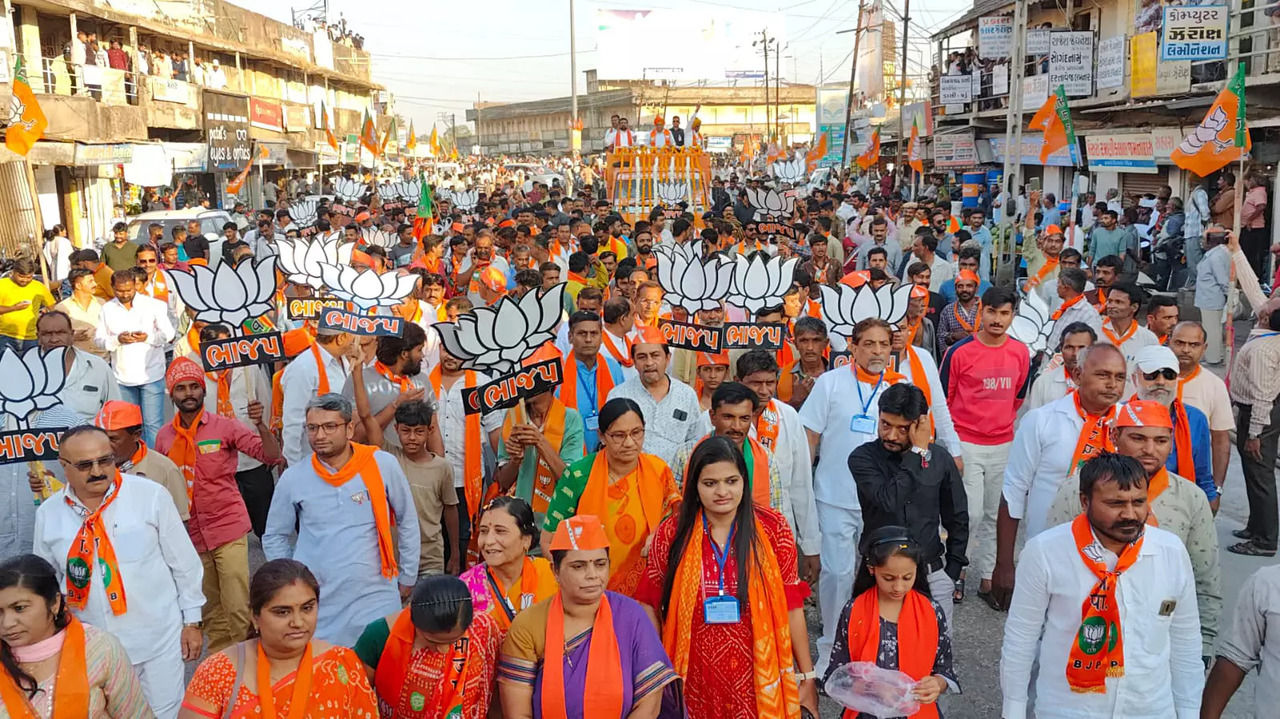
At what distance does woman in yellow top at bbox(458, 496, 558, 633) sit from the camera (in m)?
3.60

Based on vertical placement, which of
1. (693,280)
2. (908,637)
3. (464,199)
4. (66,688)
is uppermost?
(464,199)

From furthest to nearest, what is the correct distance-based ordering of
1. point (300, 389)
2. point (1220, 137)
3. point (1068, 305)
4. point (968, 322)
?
point (1220, 137) → point (968, 322) → point (1068, 305) → point (300, 389)

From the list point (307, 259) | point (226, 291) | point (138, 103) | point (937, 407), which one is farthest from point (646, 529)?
point (138, 103)

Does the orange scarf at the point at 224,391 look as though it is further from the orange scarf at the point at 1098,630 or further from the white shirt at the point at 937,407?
the orange scarf at the point at 1098,630

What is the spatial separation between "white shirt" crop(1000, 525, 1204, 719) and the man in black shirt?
90cm

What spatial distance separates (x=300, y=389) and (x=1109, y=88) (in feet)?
58.9

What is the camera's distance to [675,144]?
771 inches

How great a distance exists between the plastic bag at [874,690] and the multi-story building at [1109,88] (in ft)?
41.2

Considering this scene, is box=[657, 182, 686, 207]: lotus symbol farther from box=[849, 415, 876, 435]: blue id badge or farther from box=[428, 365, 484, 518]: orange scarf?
box=[849, 415, 876, 435]: blue id badge

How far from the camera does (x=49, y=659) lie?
3158 millimetres

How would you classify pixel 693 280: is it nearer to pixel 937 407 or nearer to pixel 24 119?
pixel 937 407

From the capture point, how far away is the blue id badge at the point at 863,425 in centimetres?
539

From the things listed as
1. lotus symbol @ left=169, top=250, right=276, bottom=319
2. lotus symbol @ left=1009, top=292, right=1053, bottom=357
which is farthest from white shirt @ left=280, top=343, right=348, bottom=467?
lotus symbol @ left=1009, top=292, right=1053, bottom=357

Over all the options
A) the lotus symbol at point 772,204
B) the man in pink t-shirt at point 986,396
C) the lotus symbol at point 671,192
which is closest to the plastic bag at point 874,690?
the man in pink t-shirt at point 986,396
